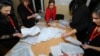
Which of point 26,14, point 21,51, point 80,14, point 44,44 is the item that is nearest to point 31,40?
point 44,44

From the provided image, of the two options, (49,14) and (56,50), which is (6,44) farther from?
(49,14)

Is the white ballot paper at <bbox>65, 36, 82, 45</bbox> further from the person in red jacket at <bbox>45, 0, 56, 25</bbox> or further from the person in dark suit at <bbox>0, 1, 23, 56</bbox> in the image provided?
the person in red jacket at <bbox>45, 0, 56, 25</bbox>

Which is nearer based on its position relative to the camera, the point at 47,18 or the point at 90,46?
the point at 90,46

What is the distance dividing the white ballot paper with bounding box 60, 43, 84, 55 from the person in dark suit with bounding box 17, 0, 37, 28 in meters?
1.13

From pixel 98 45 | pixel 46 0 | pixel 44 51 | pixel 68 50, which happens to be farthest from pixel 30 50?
pixel 46 0

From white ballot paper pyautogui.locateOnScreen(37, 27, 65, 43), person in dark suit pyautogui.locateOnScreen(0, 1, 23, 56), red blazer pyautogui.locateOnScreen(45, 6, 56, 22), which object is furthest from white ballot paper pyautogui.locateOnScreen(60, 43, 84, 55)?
red blazer pyautogui.locateOnScreen(45, 6, 56, 22)

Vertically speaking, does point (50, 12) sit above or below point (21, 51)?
above

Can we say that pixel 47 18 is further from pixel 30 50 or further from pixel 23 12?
pixel 30 50

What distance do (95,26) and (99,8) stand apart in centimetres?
21

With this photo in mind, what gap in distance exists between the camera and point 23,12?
2.80m

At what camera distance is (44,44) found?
6.31 ft

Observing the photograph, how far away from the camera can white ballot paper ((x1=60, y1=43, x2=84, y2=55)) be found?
5.63ft

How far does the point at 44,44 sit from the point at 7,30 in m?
0.49

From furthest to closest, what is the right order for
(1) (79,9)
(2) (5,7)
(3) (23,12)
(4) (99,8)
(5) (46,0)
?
(5) (46,0), (3) (23,12), (1) (79,9), (2) (5,7), (4) (99,8)
